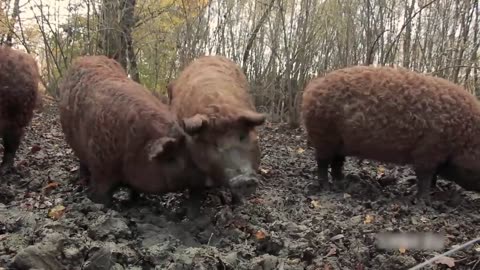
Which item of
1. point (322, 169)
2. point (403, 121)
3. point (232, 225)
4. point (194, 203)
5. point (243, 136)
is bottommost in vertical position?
point (232, 225)

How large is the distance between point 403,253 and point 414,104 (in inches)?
86.5

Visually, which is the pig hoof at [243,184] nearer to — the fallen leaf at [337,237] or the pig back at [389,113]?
the fallen leaf at [337,237]

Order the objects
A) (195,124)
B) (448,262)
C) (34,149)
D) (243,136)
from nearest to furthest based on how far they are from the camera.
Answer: (448,262)
(195,124)
(243,136)
(34,149)

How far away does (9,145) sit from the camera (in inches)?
251

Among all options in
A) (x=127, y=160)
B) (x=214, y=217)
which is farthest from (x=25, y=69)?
(x=214, y=217)

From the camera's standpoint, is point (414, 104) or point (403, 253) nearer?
point (403, 253)

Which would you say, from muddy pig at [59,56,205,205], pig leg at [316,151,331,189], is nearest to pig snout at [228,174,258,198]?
muddy pig at [59,56,205,205]

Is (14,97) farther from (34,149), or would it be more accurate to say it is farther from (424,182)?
(424,182)

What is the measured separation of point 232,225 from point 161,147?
0.81 metres

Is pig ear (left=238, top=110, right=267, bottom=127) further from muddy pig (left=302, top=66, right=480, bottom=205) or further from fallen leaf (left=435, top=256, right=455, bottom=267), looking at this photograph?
muddy pig (left=302, top=66, right=480, bottom=205)

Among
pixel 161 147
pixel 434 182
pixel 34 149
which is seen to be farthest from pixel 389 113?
pixel 34 149

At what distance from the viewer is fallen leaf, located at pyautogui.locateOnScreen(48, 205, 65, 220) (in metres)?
4.68

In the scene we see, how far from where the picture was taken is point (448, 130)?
5.93 m

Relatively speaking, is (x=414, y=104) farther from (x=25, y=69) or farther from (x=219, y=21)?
(x=219, y=21)
